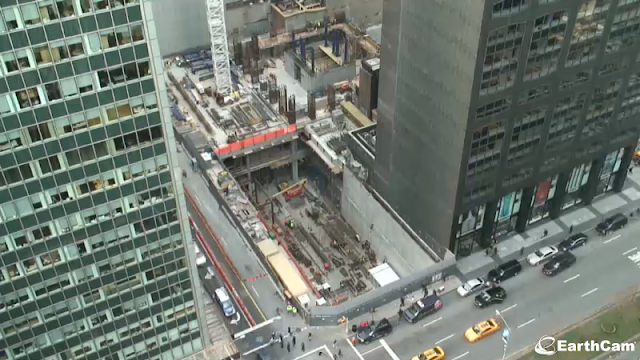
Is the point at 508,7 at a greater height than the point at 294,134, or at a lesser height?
greater

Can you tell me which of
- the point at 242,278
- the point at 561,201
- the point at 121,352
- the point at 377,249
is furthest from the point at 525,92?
the point at 121,352

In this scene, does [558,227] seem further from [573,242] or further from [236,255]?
[236,255]

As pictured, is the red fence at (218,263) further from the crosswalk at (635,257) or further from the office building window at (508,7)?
the crosswalk at (635,257)

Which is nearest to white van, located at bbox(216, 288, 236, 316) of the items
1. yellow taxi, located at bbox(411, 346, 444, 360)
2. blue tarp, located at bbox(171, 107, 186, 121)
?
yellow taxi, located at bbox(411, 346, 444, 360)

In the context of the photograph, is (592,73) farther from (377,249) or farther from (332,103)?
(332,103)

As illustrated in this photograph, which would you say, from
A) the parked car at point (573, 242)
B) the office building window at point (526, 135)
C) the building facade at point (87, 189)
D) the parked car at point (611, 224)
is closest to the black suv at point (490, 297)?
the parked car at point (573, 242)

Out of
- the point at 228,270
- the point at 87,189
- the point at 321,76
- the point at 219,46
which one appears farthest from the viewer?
the point at 321,76

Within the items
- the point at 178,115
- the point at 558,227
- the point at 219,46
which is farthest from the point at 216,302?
the point at 219,46

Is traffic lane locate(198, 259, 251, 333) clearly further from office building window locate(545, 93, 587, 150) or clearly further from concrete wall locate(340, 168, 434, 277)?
office building window locate(545, 93, 587, 150)
